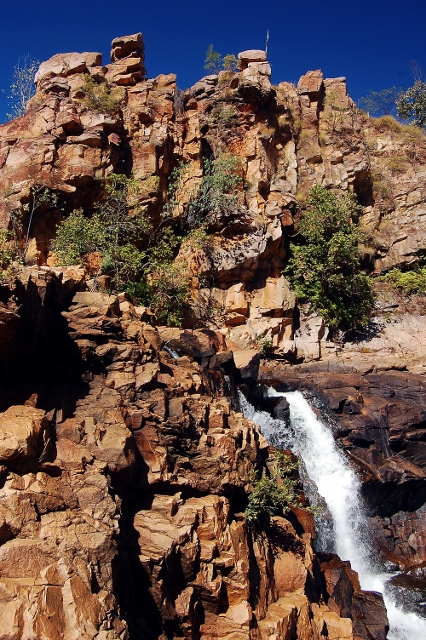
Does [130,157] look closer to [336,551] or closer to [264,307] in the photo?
[264,307]

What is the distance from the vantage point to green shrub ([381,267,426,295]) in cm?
2959

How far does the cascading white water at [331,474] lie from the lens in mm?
16938

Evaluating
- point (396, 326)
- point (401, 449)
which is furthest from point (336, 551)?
point (396, 326)

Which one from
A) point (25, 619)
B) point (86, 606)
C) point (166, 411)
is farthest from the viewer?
point (166, 411)

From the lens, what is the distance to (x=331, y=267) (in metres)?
27.9

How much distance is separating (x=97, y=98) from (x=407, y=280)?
59.8 feet

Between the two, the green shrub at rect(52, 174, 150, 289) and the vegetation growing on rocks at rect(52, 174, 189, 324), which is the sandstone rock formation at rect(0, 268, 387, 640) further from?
the vegetation growing on rocks at rect(52, 174, 189, 324)

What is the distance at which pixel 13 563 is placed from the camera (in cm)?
766

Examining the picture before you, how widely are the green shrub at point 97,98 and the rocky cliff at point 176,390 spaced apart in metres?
0.28

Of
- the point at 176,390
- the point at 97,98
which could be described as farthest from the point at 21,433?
the point at 97,98

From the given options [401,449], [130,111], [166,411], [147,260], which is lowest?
[401,449]

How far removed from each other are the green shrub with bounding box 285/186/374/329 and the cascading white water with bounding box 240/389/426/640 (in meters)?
7.91

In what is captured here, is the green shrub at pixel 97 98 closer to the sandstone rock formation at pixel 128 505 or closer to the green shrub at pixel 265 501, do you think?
the sandstone rock formation at pixel 128 505

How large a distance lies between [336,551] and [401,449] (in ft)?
17.3
